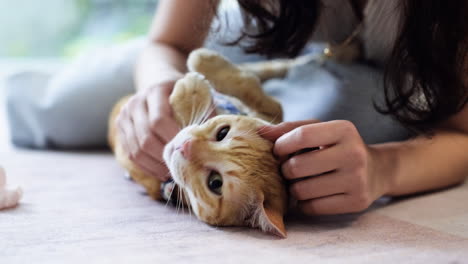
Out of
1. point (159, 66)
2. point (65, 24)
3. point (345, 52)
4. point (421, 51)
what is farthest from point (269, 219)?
point (65, 24)

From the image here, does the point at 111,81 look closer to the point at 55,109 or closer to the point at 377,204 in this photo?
the point at 55,109

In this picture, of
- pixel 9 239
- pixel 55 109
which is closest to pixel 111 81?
pixel 55 109

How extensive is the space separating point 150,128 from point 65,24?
2.30 metres

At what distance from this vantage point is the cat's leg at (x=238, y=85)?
130cm

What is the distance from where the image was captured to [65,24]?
10.4 ft

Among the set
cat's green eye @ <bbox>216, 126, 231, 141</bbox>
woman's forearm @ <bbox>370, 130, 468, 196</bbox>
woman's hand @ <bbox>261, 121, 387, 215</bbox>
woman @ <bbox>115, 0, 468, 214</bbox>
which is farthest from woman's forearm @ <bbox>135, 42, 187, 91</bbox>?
woman's forearm @ <bbox>370, 130, 468, 196</bbox>

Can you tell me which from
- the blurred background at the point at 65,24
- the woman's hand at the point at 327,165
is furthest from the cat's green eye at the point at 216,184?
the blurred background at the point at 65,24

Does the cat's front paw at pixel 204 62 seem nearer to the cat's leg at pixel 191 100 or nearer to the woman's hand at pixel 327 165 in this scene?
the cat's leg at pixel 191 100

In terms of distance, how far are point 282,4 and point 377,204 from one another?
0.52 metres

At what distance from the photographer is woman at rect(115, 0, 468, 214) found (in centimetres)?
96

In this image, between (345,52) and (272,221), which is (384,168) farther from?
(345,52)

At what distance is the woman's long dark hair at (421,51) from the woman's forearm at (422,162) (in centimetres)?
7

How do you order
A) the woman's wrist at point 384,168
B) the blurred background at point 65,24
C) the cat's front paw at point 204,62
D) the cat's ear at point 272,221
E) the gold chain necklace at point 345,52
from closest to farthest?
the cat's ear at point 272,221 → the woman's wrist at point 384,168 → the cat's front paw at point 204,62 → the gold chain necklace at point 345,52 → the blurred background at point 65,24

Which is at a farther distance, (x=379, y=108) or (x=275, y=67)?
(x=275, y=67)
